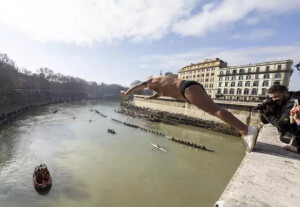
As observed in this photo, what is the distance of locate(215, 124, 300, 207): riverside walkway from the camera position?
174cm

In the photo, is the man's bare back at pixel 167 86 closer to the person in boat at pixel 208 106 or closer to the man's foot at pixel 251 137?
the person in boat at pixel 208 106

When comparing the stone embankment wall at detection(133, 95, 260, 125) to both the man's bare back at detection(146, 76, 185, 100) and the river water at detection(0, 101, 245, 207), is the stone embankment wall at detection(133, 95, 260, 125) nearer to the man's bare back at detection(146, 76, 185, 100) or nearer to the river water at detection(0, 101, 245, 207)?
the river water at detection(0, 101, 245, 207)

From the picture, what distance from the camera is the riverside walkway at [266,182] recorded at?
1742 millimetres

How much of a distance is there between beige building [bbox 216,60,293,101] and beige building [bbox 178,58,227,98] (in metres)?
1.87

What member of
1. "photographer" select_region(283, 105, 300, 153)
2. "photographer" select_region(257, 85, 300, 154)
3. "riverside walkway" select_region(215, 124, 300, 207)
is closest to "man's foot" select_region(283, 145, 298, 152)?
"photographer" select_region(283, 105, 300, 153)

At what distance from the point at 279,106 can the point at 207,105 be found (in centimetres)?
253

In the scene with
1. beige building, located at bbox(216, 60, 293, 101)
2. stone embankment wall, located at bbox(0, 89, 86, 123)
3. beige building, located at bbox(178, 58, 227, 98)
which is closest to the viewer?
beige building, located at bbox(216, 60, 293, 101)

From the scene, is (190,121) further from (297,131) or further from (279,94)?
(297,131)

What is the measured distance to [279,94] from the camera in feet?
14.3

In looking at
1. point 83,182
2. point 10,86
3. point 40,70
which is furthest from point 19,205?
point 40,70

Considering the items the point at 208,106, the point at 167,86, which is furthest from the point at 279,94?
the point at 167,86

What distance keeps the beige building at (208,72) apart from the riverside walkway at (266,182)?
60034 millimetres

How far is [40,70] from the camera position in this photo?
9906 cm

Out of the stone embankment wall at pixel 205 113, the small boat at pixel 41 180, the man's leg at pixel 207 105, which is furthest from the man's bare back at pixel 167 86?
the stone embankment wall at pixel 205 113
